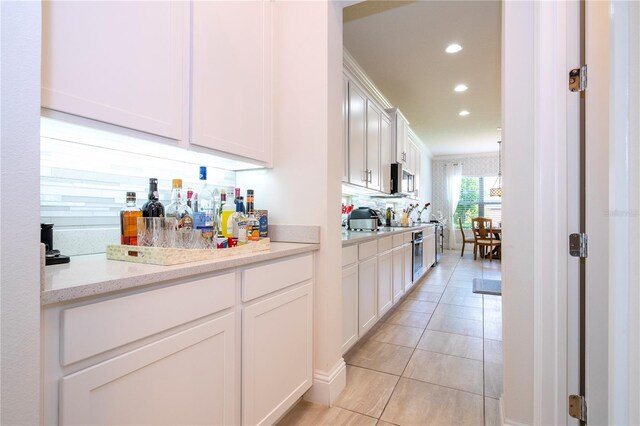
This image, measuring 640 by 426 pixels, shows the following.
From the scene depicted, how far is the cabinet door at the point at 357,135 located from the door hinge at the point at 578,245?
Answer: 184 cm

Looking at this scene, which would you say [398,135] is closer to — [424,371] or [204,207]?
[424,371]

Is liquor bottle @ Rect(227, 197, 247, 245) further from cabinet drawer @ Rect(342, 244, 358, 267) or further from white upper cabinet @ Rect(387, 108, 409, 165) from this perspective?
white upper cabinet @ Rect(387, 108, 409, 165)

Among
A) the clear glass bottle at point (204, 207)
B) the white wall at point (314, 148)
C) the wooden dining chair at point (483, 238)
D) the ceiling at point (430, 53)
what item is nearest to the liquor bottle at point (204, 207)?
the clear glass bottle at point (204, 207)

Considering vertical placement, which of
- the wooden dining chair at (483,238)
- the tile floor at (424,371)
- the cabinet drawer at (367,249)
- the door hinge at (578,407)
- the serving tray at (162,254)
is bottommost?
the tile floor at (424,371)

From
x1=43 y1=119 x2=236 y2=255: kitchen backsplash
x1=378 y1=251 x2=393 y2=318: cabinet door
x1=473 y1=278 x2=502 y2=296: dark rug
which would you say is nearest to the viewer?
x1=43 y1=119 x2=236 y2=255: kitchen backsplash

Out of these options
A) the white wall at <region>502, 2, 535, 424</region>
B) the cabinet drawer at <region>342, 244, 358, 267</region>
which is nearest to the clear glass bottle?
the cabinet drawer at <region>342, 244, 358, 267</region>

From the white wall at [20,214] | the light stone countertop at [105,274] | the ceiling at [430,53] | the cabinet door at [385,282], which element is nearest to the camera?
the white wall at [20,214]

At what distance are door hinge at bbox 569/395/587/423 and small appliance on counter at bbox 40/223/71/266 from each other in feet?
6.72

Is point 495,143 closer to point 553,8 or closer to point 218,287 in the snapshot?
point 553,8

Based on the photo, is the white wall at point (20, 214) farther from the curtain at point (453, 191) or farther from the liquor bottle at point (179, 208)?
the curtain at point (453, 191)

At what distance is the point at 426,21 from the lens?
8.54 ft

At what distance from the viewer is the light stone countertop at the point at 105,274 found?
28.4 inches

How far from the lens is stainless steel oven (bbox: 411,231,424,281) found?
4.17m

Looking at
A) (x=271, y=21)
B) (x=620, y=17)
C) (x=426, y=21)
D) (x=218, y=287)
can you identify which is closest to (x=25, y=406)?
(x=218, y=287)
